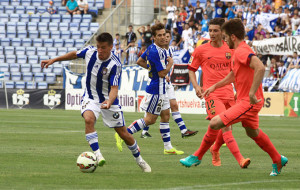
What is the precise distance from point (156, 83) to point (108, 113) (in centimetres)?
313

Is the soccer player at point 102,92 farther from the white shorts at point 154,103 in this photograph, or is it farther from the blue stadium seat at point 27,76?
the blue stadium seat at point 27,76

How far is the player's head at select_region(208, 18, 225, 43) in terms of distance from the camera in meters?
10.2

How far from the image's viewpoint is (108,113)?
916 centimetres

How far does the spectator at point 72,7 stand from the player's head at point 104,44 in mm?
30712

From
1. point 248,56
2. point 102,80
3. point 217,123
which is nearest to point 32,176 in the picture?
→ point 102,80

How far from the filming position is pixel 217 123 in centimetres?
847

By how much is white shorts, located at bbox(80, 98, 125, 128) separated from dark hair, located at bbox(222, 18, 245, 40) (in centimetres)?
196

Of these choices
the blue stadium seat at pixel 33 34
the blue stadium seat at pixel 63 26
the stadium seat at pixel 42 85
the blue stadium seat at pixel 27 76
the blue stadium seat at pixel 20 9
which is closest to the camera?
the stadium seat at pixel 42 85

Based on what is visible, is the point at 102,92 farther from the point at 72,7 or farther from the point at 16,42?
the point at 72,7

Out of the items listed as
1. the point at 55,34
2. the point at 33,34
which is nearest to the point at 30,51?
the point at 33,34

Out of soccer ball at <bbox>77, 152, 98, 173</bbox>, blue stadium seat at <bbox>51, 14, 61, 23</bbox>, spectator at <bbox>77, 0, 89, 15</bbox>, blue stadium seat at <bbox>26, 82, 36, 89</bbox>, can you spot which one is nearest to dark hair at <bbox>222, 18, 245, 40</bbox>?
soccer ball at <bbox>77, 152, 98, 173</bbox>

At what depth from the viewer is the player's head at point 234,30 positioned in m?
8.59

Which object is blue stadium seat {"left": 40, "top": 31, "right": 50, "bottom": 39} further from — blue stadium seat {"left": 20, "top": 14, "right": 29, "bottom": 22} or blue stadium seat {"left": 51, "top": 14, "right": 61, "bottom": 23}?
blue stadium seat {"left": 20, "top": 14, "right": 29, "bottom": 22}

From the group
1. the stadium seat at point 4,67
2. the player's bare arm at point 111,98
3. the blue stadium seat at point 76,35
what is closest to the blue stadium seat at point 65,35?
the blue stadium seat at point 76,35
